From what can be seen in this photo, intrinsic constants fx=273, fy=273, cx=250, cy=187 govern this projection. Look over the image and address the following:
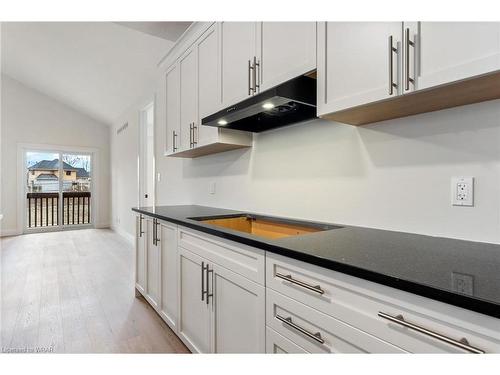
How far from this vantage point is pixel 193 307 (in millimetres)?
1748

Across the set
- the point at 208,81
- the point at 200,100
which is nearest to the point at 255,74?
the point at 208,81

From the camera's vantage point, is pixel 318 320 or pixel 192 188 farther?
pixel 192 188

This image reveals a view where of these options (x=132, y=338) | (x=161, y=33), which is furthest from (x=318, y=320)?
(x=161, y=33)

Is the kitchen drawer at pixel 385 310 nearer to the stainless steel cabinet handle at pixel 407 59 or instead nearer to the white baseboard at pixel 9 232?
the stainless steel cabinet handle at pixel 407 59

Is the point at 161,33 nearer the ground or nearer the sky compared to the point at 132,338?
nearer the sky

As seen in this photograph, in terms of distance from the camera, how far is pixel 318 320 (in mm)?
936

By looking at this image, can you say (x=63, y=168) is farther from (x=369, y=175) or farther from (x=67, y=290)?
(x=369, y=175)

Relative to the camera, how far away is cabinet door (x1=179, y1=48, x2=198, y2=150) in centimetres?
241

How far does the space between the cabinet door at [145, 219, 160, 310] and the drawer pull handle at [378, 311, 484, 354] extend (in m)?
1.93

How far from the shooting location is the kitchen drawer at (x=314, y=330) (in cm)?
81

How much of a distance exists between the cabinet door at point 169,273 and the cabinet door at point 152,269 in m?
0.11

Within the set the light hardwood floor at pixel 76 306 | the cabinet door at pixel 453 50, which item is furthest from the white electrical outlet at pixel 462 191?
the light hardwood floor at pixel 76 306

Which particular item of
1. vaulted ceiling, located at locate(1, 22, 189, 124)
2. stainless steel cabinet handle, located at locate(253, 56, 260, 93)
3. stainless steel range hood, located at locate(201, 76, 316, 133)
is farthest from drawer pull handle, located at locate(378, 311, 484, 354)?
vaulted ceiling, located at locate(1, 22, 189, 124)

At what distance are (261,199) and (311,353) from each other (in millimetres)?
1298
